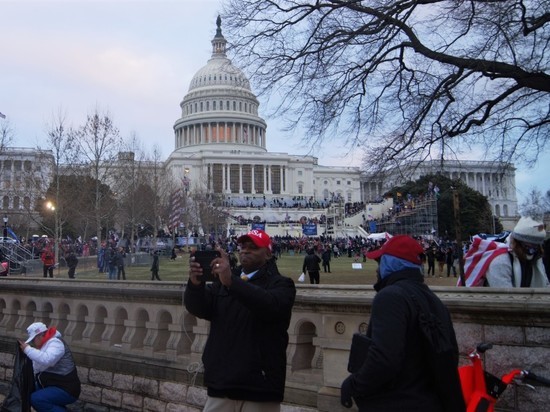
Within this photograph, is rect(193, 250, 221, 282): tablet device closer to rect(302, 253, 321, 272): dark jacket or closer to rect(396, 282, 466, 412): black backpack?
rect(396, 282, 466, 412): black backpack

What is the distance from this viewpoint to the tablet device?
3643 mm

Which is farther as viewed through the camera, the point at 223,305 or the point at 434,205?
the point at 434,205

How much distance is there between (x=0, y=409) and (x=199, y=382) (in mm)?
2392

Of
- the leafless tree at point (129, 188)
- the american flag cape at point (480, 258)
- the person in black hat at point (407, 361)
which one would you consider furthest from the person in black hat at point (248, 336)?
the leafless tree at point (129, 188)

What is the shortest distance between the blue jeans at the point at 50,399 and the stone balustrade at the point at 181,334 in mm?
737

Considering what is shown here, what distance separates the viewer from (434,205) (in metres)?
47.2

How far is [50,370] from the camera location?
625 centimetres

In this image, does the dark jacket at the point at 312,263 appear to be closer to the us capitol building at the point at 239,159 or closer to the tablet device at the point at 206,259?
the tablet device at the point at 206,259

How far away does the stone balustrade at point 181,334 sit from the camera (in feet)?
13.1

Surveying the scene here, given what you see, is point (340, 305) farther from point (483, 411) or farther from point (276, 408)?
point (483, 411)

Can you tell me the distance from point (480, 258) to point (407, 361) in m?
2.63

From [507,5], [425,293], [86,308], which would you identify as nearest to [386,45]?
[507,5]

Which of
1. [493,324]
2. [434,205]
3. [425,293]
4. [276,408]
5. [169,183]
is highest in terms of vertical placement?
[169,183]

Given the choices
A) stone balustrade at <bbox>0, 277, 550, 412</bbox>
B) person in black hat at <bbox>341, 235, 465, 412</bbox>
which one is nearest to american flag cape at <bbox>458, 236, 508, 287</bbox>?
stone balustrade at <bbox>0, 277, 550, 412</bbox>
